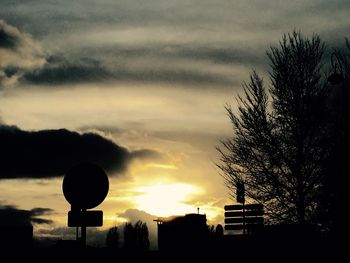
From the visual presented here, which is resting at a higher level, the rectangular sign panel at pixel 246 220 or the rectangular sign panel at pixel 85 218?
the rectangular sign panel at pixel 246 220

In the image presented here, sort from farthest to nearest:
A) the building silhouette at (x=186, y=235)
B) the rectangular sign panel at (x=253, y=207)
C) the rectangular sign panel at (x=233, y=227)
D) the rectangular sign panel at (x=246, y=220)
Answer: the building silhouette at (x=186, y=235) < the rectangular sign panel at (x=233, y=227) < the rectangular sign panel at (x=246, y=220) < the rectangular sign panel at (x=253, y=207)

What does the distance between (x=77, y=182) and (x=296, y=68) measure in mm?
18499

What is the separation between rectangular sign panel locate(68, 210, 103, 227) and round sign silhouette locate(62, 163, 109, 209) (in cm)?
14

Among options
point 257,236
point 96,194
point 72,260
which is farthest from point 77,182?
point 257,236

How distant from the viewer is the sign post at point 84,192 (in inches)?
342

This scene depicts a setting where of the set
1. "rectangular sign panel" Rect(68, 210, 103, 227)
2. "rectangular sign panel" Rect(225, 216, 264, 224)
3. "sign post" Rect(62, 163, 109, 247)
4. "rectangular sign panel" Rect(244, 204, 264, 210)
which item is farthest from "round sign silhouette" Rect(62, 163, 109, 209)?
"rectangular sign panel" Rect(225, 216, 264, 224)

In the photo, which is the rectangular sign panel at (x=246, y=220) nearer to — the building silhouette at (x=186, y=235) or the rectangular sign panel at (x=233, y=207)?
the rectangular sign panel at (x=233, y=207)

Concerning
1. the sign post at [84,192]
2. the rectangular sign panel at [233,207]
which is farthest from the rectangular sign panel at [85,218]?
the rectangular sign panel at [233,207]

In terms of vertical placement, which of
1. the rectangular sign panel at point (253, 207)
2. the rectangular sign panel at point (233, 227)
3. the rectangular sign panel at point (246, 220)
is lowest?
the rectangular sign panel at point (233, 227)

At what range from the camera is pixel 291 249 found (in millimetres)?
17031

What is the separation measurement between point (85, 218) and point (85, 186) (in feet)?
1.90

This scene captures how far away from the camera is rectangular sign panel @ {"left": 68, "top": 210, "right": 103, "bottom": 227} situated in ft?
28.4

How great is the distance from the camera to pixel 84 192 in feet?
29.4

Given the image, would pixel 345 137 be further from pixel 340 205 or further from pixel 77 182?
pixel 77 182
